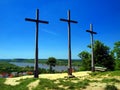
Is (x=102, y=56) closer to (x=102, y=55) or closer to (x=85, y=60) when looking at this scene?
(x=102, y=55)

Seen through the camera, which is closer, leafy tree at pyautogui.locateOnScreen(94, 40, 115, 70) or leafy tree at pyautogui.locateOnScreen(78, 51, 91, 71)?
leafy tree at pyautogui.locateOnScreen(94, 40, 115, 70)

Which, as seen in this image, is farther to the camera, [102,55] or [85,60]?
[85,60]

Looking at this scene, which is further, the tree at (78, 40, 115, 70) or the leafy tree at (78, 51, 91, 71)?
the leafy tree at (78, 51, 91, 71)

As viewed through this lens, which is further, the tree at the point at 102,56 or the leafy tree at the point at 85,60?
the leafy tree at the point at 85,60

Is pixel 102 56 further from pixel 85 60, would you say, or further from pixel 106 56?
pixel 85 60

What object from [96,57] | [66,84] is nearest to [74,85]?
[66,84]

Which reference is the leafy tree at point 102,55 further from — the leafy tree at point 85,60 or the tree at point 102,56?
the leafy tree at point 85,60

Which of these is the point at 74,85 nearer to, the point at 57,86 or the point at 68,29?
the point at 57,86

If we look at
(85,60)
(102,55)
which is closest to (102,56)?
(102,55)

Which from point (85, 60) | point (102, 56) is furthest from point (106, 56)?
point (85, 60)

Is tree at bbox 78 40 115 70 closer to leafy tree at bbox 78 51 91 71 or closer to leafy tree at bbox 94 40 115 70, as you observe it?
leafy tree at bbox 94 40 115 70

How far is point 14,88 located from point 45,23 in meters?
6.89

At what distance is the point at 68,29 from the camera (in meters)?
22.1

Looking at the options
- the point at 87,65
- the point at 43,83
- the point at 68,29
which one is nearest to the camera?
the point at 43,83
